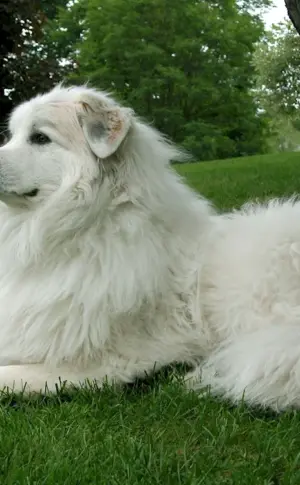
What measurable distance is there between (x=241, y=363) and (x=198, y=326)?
56cm

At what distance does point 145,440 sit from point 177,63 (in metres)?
37.7

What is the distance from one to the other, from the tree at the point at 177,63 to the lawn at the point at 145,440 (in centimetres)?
3396

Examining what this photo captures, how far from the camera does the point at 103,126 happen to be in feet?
11.7

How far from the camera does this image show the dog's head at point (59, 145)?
3500 millimetres

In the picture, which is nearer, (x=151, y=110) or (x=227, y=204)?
(x=227, y=204)

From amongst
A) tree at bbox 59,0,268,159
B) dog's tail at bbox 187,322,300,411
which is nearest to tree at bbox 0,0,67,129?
tree at bbox 59,0,268,159

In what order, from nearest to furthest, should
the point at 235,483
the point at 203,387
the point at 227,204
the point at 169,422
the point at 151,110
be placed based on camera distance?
the point at 235,483 < the point at 169,422 < the point at 203,387 < the point at 227,204 < the point at 151,110

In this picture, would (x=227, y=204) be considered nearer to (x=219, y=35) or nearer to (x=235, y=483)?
(x=235, y=483)

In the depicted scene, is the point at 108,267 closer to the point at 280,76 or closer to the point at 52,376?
the point at 52,376

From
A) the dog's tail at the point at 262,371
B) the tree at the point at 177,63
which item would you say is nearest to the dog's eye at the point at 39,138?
the dog's tail at the point at 262,371

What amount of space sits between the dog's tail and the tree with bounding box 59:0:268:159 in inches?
1328

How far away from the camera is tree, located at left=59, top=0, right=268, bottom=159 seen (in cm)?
3719

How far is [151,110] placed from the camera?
123ft

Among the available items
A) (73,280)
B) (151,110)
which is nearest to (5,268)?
(73,280)
